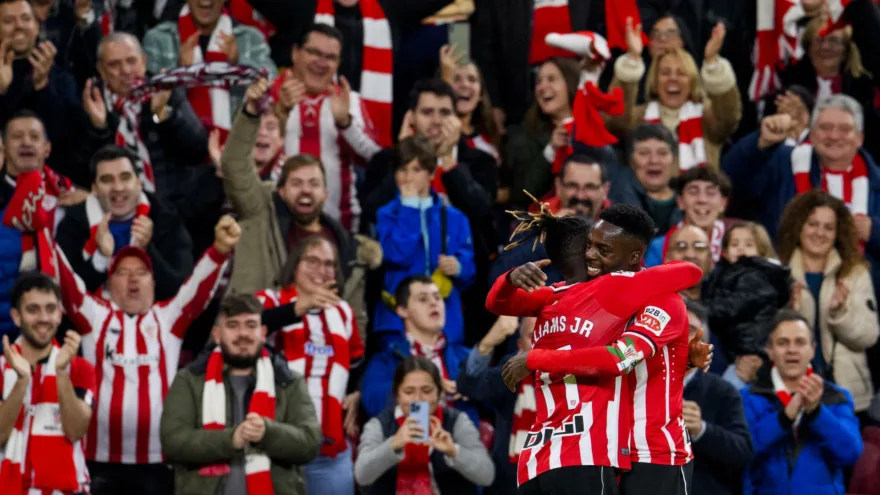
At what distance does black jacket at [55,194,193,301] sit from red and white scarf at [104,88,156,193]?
0.54 metres

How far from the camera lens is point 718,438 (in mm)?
8570

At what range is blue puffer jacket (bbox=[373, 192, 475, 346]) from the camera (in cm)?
995

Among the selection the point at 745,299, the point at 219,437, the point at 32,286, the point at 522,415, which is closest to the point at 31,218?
the point at 32,286

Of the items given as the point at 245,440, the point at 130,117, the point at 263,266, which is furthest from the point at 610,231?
the point at 130,117

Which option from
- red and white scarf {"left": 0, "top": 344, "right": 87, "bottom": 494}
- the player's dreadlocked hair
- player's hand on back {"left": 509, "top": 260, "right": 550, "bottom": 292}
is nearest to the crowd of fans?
red and white scarf {"left": 0, "top": 344, "right": 87, "bottom": 494}

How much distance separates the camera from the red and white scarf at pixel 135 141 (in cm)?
1046

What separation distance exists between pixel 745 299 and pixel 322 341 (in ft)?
8.37

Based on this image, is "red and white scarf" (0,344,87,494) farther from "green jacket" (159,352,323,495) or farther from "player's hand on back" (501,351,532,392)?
"player's hand on back" (501,351,532,392)

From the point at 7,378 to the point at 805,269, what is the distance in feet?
16.5

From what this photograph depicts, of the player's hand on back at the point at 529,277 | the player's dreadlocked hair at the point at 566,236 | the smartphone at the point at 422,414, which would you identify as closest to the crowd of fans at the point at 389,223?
the smartphone at the point at 422,414

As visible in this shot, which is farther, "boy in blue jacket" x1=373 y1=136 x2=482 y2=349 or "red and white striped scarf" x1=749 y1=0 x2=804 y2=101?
"red and white striped scarf" x1=749 y1=0 x2=804 y2=101

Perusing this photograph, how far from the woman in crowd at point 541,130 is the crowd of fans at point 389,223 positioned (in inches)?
0.9

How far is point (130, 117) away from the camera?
34.4ft

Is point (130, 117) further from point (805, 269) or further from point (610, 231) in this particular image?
point (610, 231)
